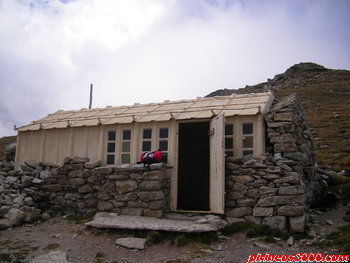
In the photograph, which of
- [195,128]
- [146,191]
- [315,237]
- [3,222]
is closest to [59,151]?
[3,222]

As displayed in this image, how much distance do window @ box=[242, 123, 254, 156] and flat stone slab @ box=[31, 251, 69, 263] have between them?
20.0ft

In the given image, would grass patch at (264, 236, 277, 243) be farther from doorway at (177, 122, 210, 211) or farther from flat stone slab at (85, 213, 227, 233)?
doorway at (177, 122, 210, 211)

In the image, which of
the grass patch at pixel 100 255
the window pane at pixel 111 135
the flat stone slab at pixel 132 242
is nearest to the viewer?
the grass patch at pixel 100 255

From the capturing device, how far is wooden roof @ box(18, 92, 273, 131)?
10.7 m

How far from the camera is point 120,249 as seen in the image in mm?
8023

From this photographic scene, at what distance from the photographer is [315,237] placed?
8.20m

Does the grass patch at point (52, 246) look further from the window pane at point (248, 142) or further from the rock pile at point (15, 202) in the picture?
the window pane at point (248, 142)

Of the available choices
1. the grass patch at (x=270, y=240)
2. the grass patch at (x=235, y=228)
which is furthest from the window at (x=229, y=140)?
the grass patch at (x=270, y=240)

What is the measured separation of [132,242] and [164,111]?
17.6ft

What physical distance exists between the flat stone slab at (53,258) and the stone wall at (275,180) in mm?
4808

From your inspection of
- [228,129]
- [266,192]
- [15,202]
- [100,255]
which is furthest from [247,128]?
[15,202]

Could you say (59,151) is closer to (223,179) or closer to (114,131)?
(114,131)

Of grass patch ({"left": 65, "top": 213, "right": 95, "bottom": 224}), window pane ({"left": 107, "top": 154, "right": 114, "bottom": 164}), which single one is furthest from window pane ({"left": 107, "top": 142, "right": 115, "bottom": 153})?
grass patch ({"left": 65, "top": 213, "right": 95, "bottom": 224})

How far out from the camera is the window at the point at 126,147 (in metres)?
11.6
